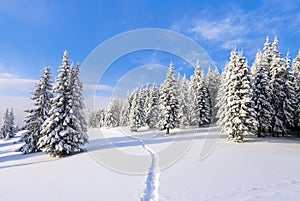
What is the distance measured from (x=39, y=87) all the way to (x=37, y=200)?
67.6 feet

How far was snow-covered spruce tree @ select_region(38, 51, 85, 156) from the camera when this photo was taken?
743 inches

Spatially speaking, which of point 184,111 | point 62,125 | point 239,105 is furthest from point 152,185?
point 184,111

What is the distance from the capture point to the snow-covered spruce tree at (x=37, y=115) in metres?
22.8

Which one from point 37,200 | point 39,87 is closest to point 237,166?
point 37,200

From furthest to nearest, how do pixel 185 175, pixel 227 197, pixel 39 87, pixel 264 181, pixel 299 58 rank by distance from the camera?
pixel 299 58
pixel 39 87
pixel 185 175
pixel 264 181
pixel 227 197

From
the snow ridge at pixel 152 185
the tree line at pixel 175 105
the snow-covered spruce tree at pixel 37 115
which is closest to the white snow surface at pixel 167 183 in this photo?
the snow ridge at pixel 152 185

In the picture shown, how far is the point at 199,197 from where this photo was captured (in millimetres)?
6953

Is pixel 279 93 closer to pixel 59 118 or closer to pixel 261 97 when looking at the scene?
pixel 261 97

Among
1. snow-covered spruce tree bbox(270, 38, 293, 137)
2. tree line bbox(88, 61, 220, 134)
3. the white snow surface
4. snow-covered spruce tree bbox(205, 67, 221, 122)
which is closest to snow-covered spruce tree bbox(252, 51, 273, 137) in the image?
snow-covered spruce tree bbox(270, 38, 293, 137)

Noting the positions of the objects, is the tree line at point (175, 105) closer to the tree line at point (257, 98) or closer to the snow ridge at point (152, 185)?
the tree line at point (257, 98)

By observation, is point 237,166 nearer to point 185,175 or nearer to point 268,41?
point 185,175

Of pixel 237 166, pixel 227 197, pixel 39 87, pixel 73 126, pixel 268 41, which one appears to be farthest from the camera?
pixel 268 41

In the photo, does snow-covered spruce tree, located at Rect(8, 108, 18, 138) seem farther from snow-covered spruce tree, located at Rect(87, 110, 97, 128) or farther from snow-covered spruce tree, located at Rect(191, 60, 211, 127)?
snow-covered spruce tree, located at Rect(191, 60, 211, 127)

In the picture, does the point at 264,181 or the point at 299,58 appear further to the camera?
the point at 299,58
